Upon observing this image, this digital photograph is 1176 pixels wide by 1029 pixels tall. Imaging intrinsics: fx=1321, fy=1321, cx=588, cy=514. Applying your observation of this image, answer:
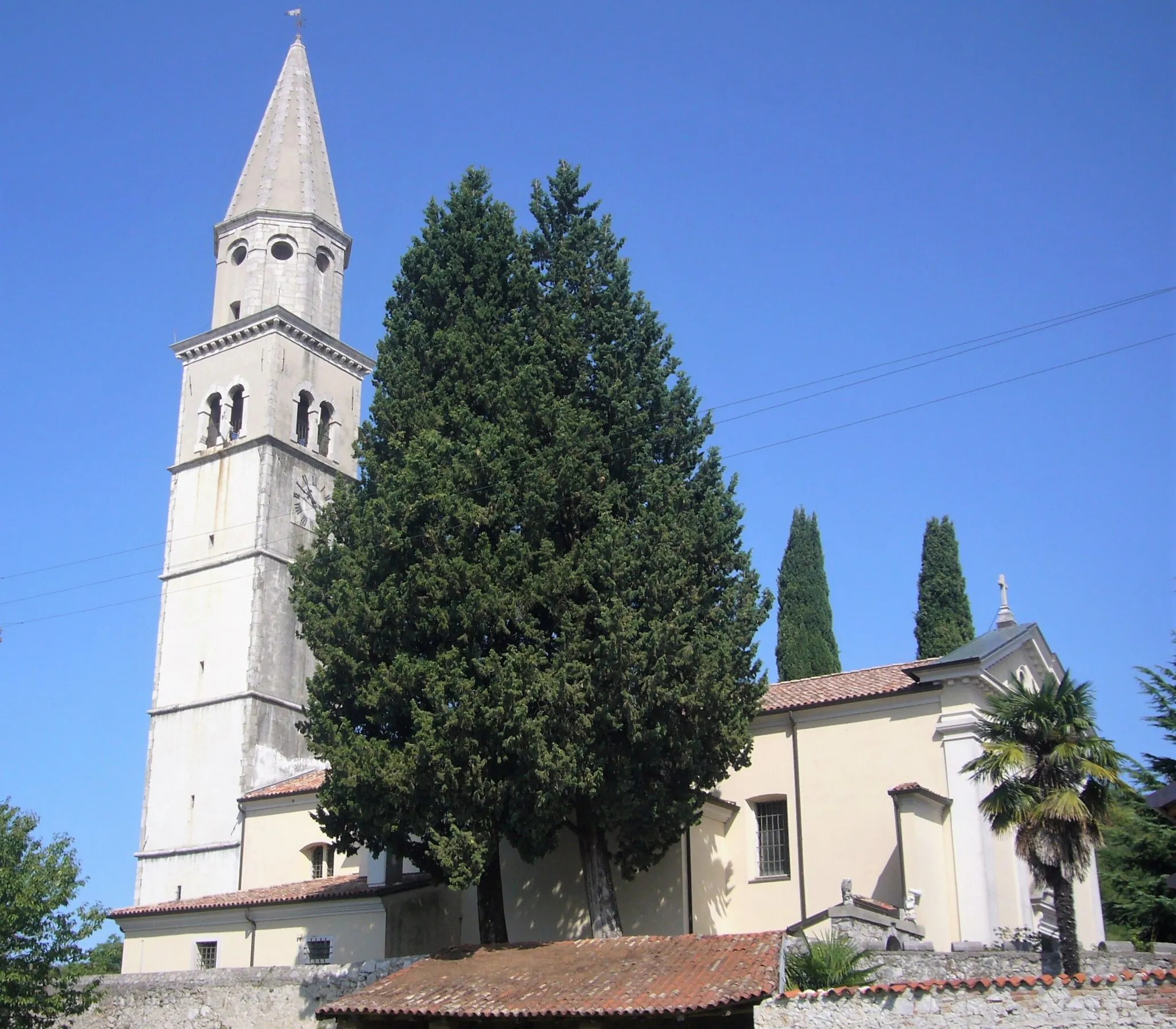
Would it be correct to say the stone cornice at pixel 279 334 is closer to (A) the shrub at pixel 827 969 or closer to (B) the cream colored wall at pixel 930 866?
(B) the cream colored wall at pixel 930 866

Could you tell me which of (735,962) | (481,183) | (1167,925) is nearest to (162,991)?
(735,962)

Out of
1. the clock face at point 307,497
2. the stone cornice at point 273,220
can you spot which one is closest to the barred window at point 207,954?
the clock face at point 307,497

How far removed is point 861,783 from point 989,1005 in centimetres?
1246

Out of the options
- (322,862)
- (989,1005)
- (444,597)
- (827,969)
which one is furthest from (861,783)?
(322,862)

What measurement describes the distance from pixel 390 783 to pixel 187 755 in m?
23.5

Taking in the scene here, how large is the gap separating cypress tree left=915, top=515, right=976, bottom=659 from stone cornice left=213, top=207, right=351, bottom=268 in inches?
1008

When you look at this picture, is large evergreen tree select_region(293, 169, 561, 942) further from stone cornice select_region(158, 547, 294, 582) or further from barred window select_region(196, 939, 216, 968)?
stone cornice select_region(158, 547, 294, 582)

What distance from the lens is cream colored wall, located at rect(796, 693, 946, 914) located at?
2872 centimetres

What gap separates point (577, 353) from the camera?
2781 centimetres

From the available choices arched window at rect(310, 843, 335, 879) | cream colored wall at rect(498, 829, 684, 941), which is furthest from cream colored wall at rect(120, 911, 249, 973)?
cream colored wall at rect(498, 829, 684, 941)

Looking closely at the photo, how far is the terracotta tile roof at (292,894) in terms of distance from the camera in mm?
29578

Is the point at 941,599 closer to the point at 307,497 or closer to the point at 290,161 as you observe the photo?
the point at 307,497

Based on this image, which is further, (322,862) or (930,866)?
(322,862)

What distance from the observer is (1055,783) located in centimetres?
2041
